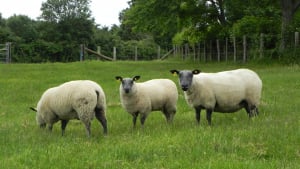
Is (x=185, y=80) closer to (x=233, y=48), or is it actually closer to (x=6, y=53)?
(x=233, y=48)

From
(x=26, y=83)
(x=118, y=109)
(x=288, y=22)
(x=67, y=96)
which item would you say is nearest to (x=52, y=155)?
(x=67, y=96)

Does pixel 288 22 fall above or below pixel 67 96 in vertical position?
above

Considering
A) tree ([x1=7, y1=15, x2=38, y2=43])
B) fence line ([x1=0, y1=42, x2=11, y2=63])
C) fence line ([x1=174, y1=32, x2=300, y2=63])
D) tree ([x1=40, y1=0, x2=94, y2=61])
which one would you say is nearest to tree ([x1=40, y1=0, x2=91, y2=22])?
tree ([x1=40, y1=0, x2=94, y2=61])

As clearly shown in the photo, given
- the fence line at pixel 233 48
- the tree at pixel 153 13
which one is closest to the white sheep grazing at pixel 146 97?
the fence line at pixel 233 48

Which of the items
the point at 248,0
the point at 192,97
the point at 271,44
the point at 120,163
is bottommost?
the point at 120,163

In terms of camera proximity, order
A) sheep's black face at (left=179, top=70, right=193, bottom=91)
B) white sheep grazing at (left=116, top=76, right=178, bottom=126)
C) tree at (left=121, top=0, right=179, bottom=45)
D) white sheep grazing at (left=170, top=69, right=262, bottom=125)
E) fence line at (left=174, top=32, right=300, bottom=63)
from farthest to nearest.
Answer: tree at (left=121, top=0, right=179, bottom=45), fence line at (left=174, top=32, right=300, bottom=63), white sheep grazing at (left=116, top=76, right=178, bottom=126), white sheep grazing at (left=170, top=69, right=262, bottom=125), sheep's black face at (left=179, top=70, right=193, bottom=91)

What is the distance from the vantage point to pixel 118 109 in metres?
14.4

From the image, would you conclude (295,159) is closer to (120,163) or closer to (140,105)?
(120,163)

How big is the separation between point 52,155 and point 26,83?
14.1m

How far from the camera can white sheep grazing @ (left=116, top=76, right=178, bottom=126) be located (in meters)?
11.3

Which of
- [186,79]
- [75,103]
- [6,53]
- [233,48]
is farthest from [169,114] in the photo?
[6,53]

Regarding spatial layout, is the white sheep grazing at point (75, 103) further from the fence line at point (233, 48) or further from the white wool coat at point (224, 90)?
the fence line at point (233, 48)

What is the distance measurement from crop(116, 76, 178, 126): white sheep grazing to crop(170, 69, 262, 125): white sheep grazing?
832 millimetres

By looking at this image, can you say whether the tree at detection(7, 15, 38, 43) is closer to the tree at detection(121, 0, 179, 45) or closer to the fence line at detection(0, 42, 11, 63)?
the fence line at detection(0, 42, 11, 63)
